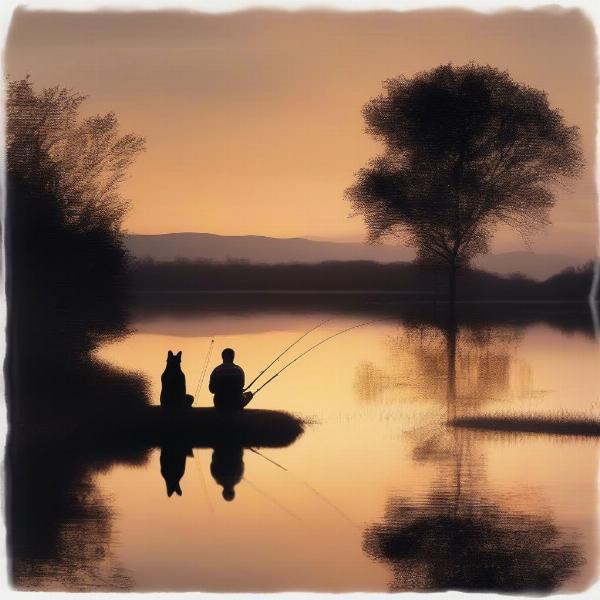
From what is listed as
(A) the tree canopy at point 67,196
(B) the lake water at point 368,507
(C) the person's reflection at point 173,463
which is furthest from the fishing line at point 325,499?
(A) the tree canopy at point 67,196

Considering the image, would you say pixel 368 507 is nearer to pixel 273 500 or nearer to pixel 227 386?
pixel 273 500

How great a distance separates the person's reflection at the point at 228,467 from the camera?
9.41 meters

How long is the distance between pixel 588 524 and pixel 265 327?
23.4 metres

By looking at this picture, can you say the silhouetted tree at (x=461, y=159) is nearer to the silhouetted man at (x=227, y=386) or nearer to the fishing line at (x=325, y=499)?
the silhouetted man at (x=227, y=386)

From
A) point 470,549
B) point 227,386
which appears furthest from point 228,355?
point 470,549

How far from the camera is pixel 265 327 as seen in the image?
104ft

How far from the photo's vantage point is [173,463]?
33.6 feet

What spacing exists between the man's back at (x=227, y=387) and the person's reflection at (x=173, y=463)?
2.40 ft

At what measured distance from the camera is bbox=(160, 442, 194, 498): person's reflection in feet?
31.0

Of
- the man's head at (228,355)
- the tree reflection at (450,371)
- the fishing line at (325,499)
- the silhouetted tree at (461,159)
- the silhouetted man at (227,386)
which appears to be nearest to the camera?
Result: the fishing line at (325,499)

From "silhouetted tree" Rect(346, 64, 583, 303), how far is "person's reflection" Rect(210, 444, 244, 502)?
53.0 feet

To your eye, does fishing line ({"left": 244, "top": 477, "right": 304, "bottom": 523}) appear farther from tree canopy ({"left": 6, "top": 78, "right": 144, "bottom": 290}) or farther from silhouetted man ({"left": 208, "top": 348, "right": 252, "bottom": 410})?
tree canopy ({"left": 6, "top": 78, "right": 144, "bottom": 290})

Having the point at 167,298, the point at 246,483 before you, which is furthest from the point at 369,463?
the point at 167,298

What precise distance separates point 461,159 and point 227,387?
17.0m
